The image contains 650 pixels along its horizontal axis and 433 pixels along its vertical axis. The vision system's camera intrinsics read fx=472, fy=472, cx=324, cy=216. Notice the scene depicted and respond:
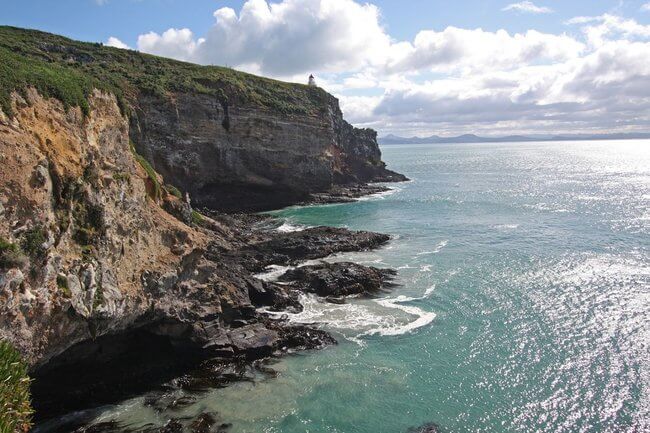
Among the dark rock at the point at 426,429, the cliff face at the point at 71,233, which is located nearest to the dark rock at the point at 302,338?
the cliff face at the point at 71,233

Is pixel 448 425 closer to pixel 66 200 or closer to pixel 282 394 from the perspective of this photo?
pixel 282 394

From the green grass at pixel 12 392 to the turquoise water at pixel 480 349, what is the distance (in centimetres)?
699

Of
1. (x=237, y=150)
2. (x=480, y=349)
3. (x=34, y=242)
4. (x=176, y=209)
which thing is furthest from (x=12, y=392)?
(x=237, y=150)

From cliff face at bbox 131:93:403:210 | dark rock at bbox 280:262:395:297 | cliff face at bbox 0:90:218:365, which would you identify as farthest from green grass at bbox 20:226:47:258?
cliff face at bbox 131:93:403:210

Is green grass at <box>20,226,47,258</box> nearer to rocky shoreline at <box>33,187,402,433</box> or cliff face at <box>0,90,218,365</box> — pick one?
cliff face at <box>0,90,218,365</box>

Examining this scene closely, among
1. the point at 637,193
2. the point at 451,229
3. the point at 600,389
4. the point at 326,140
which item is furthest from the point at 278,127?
the point at 637,193

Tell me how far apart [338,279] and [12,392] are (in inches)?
998

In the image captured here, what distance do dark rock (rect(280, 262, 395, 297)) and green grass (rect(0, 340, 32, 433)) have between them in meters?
23.1

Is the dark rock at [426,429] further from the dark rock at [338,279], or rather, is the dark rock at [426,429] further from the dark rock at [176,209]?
the dark rock at [176,209]

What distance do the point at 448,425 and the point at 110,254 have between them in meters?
16.3

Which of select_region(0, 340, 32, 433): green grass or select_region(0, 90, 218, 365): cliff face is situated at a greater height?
select_region(0, 90, 218, 365): cliff face

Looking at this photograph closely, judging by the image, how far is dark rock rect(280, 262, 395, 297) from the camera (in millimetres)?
35200

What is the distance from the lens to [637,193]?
86.8 metres

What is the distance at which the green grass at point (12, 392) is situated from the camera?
12.1 meters
